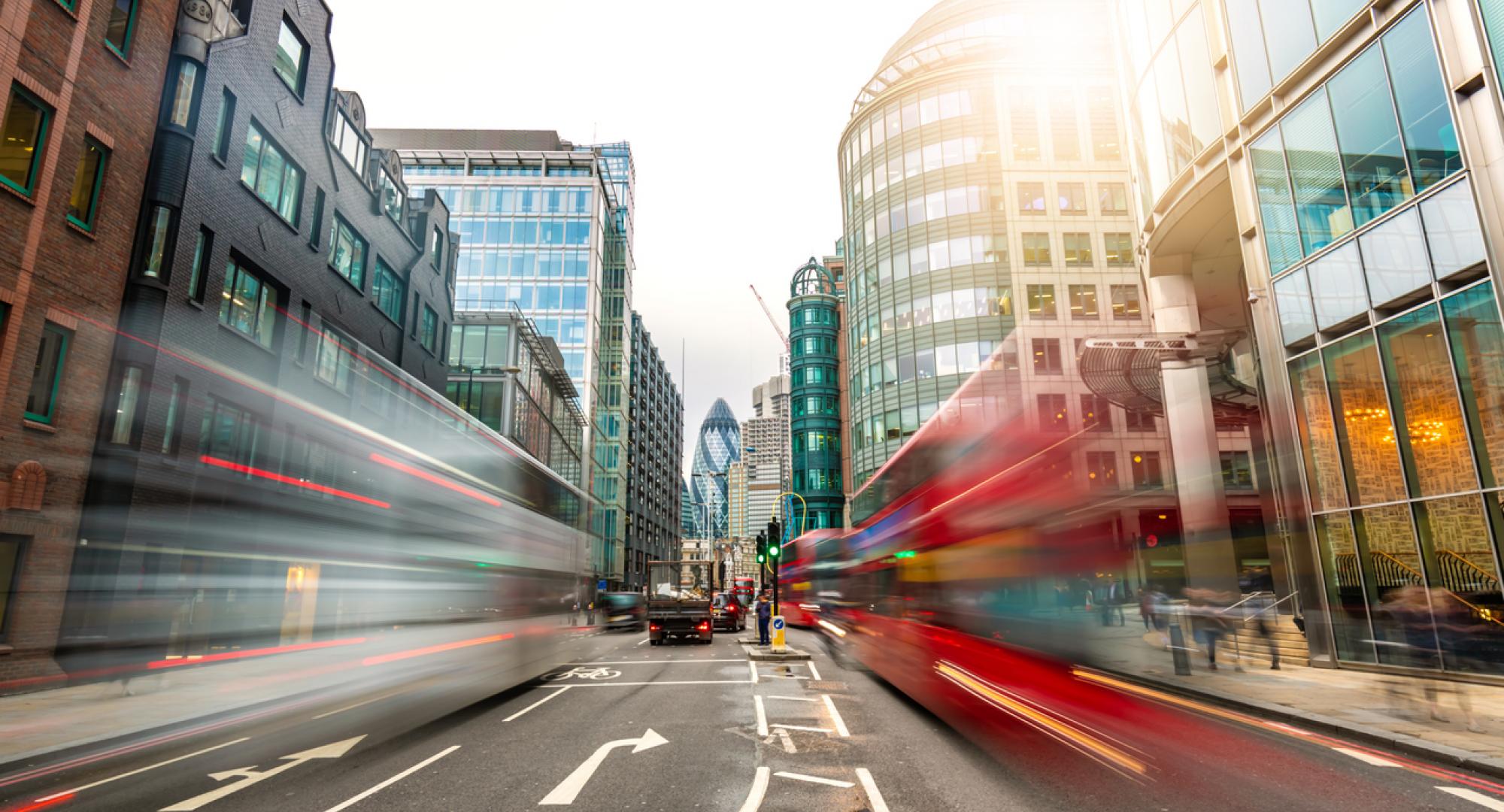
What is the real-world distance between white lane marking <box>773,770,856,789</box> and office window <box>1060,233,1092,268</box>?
41993 millimetres

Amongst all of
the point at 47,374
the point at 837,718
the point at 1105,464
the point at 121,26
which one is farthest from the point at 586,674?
the point at 1105,464

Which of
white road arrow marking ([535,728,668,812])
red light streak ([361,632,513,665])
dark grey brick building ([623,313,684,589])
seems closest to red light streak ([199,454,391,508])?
red light streak ([361,632,513,665])

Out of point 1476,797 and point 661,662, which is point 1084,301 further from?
point 1476,797

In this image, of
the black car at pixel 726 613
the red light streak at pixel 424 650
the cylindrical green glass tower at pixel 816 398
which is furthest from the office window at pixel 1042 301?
the red light streak at pixel 424 650

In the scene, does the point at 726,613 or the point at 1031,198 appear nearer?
the point at 726,613

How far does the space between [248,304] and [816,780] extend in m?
21.6

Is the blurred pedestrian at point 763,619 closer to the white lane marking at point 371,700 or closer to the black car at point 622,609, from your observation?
the black car at point 622,609

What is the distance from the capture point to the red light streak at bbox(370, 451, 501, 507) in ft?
29.0

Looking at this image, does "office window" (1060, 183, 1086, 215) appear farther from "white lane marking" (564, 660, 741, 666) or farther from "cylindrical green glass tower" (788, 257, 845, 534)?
"white lane marking" (564, 660, 741, 666)

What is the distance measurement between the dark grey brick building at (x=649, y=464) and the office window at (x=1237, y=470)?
51731 millimetres

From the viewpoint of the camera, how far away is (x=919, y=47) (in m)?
54.2

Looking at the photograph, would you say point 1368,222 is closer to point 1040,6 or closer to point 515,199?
point 1040,6

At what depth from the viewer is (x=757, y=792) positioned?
718 cm

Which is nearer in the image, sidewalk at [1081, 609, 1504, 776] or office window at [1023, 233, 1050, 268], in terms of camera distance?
sidewalk at [1081, 609, 1504, 776]
